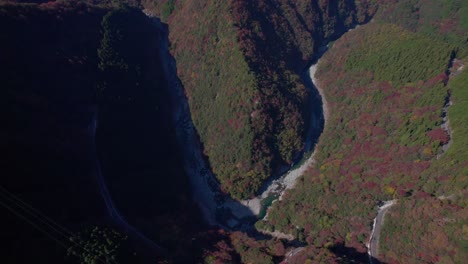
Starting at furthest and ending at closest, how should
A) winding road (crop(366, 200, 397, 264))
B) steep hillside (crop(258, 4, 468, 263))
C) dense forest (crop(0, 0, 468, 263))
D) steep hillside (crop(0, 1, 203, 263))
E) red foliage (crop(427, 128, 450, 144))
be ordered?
red foliage (crop(427, 128, 450, 144)) → winding road (crop(366, 200, 397, 264)) → steep hillside (crop(258, 4, 468, 263)) → dense forest (crop(0, 0, 468, 263)) → steep hillside (crop(0, 1, 203, 263))

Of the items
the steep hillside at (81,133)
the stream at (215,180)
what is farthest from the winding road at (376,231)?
the steep hillside at (81,133)

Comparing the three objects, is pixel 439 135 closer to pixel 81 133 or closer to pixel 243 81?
pixel 243 81

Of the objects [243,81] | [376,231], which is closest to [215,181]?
[243,81]

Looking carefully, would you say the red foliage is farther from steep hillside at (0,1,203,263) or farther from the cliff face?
steep hillside at (0,1,203,263)

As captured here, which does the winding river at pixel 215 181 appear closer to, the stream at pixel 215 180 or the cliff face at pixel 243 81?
the stream at pixel 215 180

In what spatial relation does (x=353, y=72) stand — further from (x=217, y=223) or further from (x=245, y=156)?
(x=217, y=223)

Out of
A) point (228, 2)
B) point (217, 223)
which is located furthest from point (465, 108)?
point (228, 2)

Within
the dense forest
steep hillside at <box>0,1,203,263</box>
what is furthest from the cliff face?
steep hillside at <box>0,1,203,263</box>
